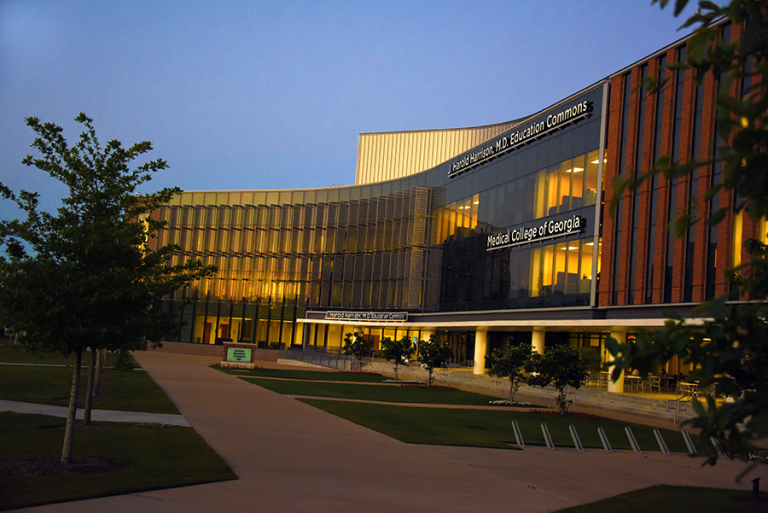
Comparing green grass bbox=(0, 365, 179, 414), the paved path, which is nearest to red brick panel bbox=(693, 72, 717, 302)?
green grass bbox=(0, 365, 179, 414)

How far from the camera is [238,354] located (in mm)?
53469

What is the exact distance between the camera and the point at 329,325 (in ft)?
267

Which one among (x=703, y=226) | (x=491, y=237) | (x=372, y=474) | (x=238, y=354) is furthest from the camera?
(x=238, y=354)

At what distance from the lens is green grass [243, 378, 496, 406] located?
3344 centimetres

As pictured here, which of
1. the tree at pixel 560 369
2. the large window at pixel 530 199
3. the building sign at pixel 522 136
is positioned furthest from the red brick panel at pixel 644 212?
the tree at pixel 560 369

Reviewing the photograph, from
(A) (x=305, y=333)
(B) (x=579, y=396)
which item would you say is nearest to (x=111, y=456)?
(B) (x=579, y=396)

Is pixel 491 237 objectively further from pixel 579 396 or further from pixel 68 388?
pixel 68 388

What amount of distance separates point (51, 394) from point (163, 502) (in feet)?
53.1

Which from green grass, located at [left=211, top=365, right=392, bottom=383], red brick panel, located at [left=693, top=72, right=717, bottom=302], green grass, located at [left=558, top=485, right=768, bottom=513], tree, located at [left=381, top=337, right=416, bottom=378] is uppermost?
red brick panel, located at [left=693, top=72, right=717, bottom=302]

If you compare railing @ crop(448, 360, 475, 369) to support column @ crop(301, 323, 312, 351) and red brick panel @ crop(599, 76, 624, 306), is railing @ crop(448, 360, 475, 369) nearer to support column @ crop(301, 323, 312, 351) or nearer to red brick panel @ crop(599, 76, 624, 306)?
red brick panel @ crop(599, 76, 624, 306)

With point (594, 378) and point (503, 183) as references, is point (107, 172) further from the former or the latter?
point (503, 183)

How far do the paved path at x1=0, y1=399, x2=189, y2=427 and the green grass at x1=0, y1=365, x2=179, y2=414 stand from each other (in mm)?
903

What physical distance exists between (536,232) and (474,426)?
21.6 m

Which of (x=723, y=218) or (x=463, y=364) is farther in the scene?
(x=463, y=364)
